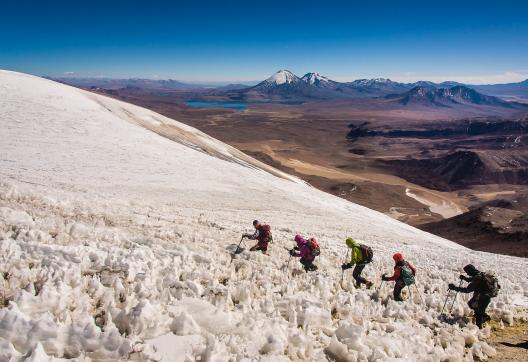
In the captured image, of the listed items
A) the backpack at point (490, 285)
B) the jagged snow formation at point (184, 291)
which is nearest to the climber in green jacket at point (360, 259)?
the jagged snow formation at point (184, 291)

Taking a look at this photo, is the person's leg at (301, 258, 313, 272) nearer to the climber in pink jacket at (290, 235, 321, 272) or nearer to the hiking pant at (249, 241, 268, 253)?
the climber in pink jacket at (290, 235, 321, 272)

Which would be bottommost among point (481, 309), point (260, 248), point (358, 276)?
point (358, 276)

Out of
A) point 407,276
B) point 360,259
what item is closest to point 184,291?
point 360,259

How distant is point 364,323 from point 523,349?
3.75m

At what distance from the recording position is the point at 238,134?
191500 millimetres

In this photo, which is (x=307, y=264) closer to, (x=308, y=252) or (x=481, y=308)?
(x=308, y=252)

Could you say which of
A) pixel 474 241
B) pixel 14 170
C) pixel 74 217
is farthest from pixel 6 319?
pixel 474 241

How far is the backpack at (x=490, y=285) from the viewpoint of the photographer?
995cm

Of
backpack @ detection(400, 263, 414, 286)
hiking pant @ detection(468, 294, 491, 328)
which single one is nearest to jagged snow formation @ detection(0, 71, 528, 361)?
hiking pant @ detection(468, 294, 491, 328)

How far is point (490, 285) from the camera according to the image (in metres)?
10.0

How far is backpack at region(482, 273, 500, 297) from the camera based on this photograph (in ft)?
32.7

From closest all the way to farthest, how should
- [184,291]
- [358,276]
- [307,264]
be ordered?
[184,291]
[358,276]
[307,264]

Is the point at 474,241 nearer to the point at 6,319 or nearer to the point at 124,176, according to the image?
the point at 124,176

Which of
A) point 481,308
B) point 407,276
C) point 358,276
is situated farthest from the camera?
point 358,276
